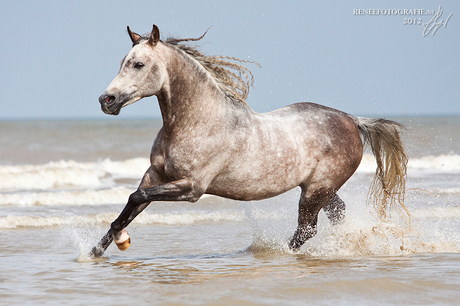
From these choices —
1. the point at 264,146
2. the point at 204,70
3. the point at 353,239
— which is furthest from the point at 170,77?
the point at 353,239

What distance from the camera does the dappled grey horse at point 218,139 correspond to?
4.20m

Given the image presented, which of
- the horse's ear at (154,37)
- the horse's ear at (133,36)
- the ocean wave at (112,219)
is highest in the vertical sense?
the horse's ear at (133,36)

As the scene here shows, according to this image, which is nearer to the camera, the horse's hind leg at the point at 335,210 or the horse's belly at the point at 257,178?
the horse's belly at the point at 257,178

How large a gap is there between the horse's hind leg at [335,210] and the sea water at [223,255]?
92mm

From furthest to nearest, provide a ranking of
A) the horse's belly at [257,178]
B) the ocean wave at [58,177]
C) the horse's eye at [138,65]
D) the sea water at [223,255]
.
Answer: the ocean wave at [58,177] → the horse's belly at [257,178] → the horse's eye at [138,65] → the sea water at [223,255]

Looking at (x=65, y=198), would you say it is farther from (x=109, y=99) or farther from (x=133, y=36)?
(x=109, y=99)

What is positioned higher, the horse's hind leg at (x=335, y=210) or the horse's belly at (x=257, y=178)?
the horse's belly at (x=257, y=178)

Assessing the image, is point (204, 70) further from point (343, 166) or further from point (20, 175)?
point (20, 175)

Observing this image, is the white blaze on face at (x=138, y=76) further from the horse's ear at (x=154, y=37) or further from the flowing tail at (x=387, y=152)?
the flowing tail at (x=387, y=152)

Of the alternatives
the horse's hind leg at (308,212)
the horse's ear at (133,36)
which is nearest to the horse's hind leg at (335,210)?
the horse's hind leg at (308,212)

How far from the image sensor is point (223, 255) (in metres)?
5.29

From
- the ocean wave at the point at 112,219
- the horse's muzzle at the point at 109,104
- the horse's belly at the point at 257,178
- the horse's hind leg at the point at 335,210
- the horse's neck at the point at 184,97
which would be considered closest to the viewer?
the horse's muzzle at the point at 109,104

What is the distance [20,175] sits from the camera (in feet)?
40.6

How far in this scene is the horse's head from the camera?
3973 mm
